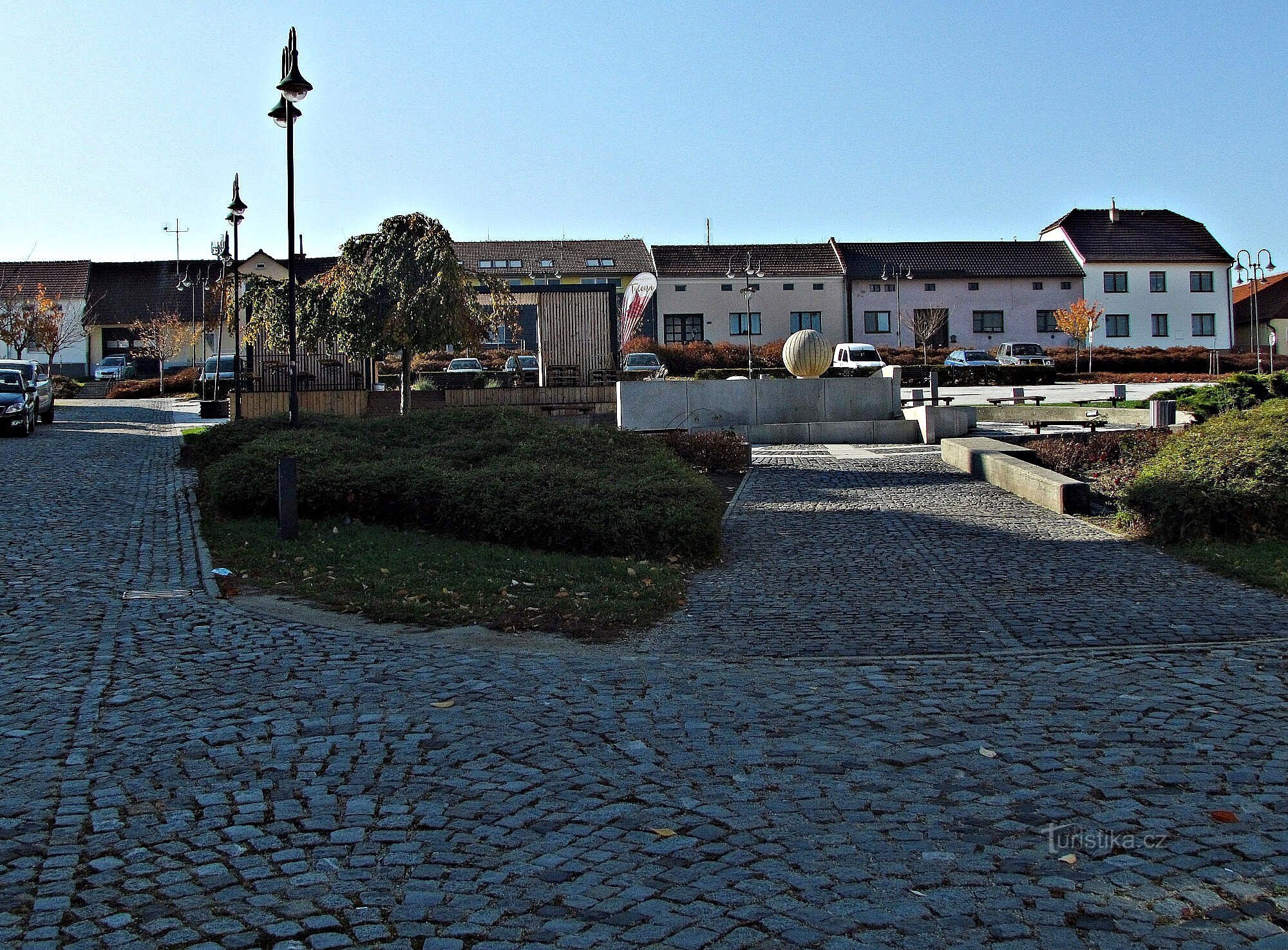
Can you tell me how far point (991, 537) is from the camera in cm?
1242

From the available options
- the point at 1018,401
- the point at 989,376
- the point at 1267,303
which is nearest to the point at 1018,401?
the point at 1018,401

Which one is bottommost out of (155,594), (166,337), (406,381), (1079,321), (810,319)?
(155,594)

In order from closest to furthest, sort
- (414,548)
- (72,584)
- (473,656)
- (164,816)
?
(164,816) → (473,656) → (72,584) → (414,548)

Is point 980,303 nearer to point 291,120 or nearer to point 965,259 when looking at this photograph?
point 965,259

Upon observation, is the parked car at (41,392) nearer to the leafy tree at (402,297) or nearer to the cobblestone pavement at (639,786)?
the leafy tree at (402,297)

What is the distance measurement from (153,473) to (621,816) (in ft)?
52.9

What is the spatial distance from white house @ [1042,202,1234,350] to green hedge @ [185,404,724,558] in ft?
193

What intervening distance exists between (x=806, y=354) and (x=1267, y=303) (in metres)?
58.0

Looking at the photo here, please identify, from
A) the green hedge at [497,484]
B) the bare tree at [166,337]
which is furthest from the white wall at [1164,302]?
the green hedge at [497,484]

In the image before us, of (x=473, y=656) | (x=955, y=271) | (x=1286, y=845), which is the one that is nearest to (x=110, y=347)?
→ (x=955, y=271)

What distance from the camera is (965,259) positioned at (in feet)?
226

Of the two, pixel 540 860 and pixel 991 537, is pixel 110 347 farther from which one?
pixel 540 860

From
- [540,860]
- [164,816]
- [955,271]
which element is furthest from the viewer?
[955,271]

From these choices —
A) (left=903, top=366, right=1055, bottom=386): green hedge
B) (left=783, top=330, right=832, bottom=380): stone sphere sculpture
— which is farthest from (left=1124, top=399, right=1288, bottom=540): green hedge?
(left=903, top=366, right=1055, bottom=386): green hedge
